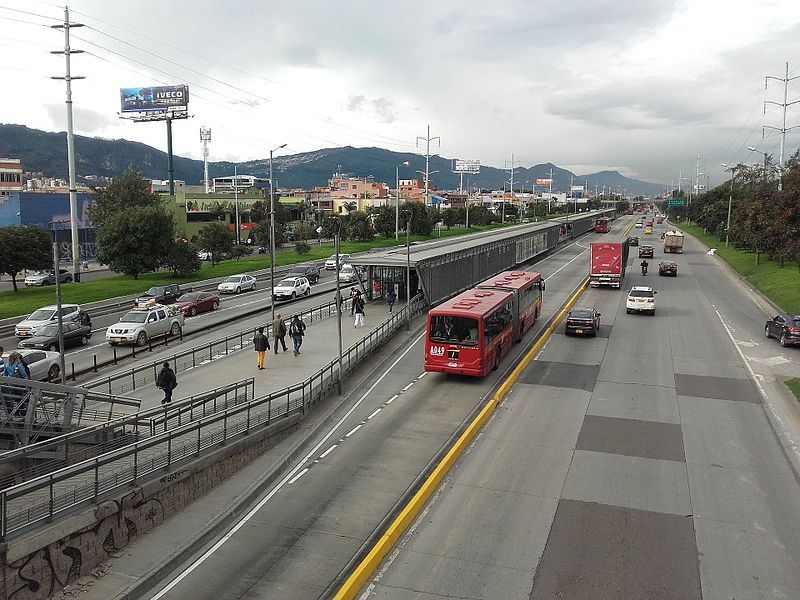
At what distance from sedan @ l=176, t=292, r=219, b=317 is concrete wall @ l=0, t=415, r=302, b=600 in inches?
959

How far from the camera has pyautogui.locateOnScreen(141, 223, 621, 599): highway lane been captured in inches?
419

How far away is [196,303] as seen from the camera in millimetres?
38312

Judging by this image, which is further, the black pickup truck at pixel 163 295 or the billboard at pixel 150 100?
the billboard at pixel 150 100

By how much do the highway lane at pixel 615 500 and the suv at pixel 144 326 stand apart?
17.3 metres

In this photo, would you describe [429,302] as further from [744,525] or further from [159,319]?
[744,525]

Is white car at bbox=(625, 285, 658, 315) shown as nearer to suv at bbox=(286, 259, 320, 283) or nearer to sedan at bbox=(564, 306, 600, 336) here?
sedan at bbox=(564, 306, 600, 336)

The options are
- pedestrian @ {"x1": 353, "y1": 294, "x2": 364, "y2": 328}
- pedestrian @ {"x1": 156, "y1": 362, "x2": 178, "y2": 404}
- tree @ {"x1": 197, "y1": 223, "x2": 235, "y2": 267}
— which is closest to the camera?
pedestrian @ {"x1": 156, "y1": 362, "x2": 178, "y2": 404}

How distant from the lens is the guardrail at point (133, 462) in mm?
10023

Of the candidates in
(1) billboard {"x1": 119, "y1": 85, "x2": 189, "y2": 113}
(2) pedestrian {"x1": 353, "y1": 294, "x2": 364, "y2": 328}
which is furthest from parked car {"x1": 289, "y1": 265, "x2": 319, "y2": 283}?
(1) billboard {"x1": 119, "y1": 85, "x2": 189, "y2": 113}

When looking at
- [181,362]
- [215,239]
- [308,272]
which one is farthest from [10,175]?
[181,362]

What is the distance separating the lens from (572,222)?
9894 cm

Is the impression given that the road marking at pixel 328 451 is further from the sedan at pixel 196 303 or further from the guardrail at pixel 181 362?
the sedan at pixel 196 303

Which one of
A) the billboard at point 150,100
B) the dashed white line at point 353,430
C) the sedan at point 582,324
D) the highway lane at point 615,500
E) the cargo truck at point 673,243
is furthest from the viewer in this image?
the billboard at point 150,100

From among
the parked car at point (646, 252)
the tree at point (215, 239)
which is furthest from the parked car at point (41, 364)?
the parked car at point (646, 252)
